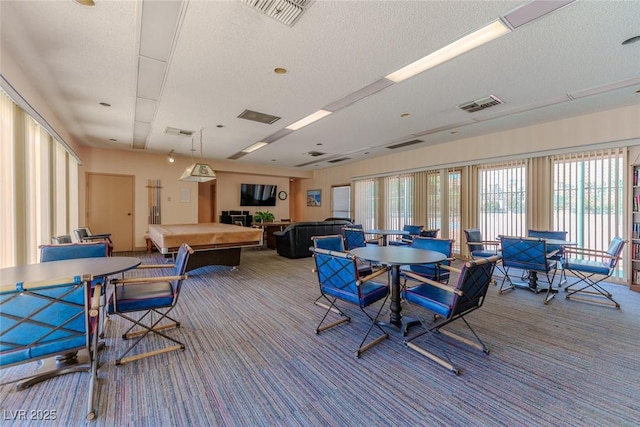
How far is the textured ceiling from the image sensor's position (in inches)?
86.7

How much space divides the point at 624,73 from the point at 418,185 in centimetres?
442

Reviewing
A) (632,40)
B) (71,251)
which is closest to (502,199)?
(632,40)

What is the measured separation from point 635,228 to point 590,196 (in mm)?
776

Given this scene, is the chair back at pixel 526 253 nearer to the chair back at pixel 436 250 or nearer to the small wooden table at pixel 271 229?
the chair back at pixel 436 250

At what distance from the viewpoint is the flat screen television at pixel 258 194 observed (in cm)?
1038

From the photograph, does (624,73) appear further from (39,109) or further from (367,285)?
(39,109)

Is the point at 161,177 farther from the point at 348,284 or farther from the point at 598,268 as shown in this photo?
the point at 598,268

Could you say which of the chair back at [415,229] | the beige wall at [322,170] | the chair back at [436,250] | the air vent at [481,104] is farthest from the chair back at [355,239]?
the beige wall at [322,170]

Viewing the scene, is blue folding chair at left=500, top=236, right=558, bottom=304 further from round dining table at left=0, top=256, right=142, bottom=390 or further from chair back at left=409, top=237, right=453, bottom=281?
round dining table at left=0, top=256, right=142, bottom=390

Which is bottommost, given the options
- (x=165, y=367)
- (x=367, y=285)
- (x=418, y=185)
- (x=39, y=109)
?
(x=165, y=367)

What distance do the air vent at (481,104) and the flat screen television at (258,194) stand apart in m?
7.95

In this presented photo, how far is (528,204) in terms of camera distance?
5.43 meters

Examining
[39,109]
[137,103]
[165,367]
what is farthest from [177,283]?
[39,109]

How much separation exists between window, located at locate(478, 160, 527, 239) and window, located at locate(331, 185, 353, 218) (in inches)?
175
